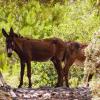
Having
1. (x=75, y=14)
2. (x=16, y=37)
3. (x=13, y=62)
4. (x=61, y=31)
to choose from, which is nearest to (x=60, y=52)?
(x=16, y=37)

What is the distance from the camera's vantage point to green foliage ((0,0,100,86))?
41.3 ft

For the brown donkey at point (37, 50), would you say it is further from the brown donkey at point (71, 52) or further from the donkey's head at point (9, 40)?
the brown donkey at point (71, 52)

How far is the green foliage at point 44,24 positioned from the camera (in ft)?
41.3

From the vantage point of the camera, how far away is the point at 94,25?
1599 cm

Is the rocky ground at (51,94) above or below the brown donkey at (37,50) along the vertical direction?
below

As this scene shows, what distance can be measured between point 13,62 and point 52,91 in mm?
7905

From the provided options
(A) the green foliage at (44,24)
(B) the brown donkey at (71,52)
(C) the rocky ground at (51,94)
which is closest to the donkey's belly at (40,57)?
(B) the brown donkey at (71,52)

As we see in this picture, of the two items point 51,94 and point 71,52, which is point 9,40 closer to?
point 51,94

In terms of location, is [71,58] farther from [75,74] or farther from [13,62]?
[13,62]

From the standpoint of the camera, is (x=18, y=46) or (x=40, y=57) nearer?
(x=18, y=46)

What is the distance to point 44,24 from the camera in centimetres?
1944

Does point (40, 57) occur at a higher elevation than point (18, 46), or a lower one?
lower

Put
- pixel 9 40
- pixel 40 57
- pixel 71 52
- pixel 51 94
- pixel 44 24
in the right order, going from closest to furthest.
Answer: pixel 51 94
pixel 9 40
pixel 40 57
pixel 71 52
pixel 44 24

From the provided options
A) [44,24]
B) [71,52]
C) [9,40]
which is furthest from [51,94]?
[44,24]
